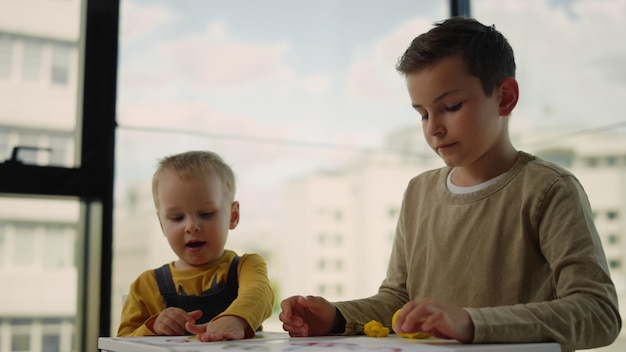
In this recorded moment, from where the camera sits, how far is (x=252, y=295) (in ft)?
3.79

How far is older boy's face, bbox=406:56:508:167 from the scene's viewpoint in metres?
1.05

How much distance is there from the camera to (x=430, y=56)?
1069 mm

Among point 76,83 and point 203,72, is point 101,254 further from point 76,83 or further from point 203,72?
point 203,72

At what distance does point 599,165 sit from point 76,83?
5.33 feet

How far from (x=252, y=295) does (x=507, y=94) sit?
0.52m

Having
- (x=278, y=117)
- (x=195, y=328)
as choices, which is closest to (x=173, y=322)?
(x=195, y=328)

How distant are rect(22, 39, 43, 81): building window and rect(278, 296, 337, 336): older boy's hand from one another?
1.09m

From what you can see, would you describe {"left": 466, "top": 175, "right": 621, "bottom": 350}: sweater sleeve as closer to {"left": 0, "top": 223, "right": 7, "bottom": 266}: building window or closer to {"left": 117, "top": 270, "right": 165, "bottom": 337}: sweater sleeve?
{"left": 117, "top": 270, "right": 165, "bottom": 337}: sweater sleeve

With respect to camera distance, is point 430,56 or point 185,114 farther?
point 185,114

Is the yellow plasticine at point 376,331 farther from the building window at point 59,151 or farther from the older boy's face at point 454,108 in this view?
the building window at point 59,151

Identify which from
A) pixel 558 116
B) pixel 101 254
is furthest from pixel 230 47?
pixel 558 116

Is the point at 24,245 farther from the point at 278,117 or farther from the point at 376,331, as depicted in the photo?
the point at 376,331

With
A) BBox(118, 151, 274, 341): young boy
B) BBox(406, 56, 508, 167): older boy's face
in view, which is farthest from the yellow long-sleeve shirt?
BBox(406, 56, 508, 167): older boy's face

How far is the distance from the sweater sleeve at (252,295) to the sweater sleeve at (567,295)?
0.38m
